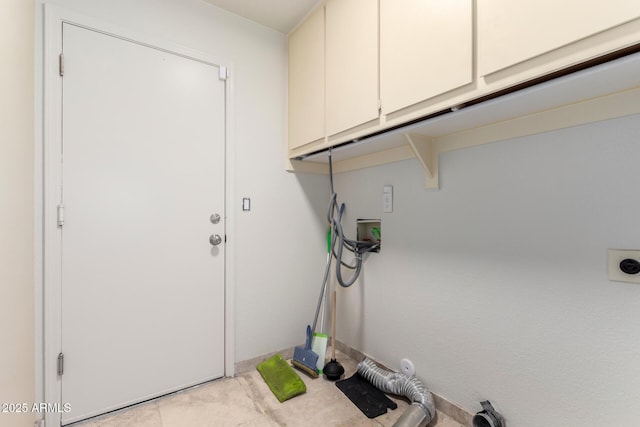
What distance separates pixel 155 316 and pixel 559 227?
206cm

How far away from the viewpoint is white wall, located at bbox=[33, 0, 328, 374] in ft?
6.16

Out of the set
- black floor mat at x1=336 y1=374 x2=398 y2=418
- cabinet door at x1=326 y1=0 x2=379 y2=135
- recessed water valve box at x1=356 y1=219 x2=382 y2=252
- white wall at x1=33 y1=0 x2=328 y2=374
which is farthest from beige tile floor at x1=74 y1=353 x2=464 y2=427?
cabinet door at x1=326 y1=0 x2=379 y2=135

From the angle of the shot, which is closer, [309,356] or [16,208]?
[16,208]

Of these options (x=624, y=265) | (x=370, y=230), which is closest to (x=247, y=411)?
(x=370, y=230)

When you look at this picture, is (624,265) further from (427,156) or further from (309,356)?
(309,356)

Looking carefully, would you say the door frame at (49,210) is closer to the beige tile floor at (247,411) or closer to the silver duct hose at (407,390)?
the beige tile floor at (247,411)

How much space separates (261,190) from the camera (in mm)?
2059

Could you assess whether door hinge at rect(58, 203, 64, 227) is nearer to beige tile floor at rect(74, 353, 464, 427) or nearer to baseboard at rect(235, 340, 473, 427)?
beige tile floor at rect(74, 353, 464, 427)

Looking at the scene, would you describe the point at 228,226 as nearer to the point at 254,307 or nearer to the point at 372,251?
the point at 254,307

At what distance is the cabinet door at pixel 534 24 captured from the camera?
75 centimetres

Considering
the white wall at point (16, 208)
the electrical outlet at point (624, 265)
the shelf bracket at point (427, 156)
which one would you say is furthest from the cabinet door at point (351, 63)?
the white wall at point (16, 208)

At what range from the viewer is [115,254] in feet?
5.12

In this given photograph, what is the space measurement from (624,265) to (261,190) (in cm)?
185

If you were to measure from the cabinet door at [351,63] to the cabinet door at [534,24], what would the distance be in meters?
0.52
